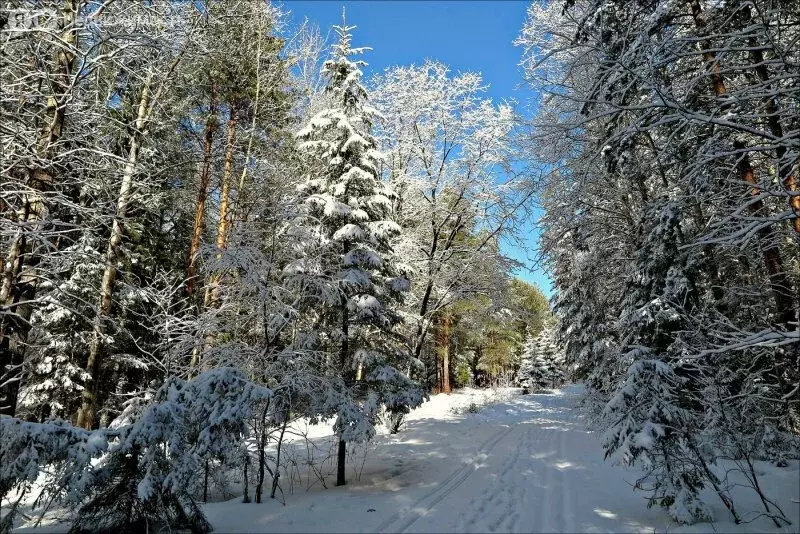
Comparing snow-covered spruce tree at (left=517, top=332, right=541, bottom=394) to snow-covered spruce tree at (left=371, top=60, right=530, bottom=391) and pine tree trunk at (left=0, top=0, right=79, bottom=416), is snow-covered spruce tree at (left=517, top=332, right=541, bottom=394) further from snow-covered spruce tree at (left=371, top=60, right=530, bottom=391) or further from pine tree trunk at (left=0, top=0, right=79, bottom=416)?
pine tree trunk at (left=0, top=0, right=79, bottom=416)

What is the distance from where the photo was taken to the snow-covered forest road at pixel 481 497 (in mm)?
5883

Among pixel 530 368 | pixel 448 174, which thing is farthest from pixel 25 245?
pixel 530 368

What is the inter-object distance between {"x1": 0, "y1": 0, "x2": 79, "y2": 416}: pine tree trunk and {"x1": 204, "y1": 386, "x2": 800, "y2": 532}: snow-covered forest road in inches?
133

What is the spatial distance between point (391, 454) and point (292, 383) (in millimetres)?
5136

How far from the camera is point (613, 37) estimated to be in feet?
21.5

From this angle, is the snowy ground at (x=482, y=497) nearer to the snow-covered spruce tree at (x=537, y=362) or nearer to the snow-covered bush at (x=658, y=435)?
the snow-covered bush at (x=658, y=435)

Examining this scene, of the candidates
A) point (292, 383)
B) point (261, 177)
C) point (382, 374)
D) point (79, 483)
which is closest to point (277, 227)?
point (292, 383)

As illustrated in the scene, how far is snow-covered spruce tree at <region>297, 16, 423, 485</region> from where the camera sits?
8461mm

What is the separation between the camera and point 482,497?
7.20 meters

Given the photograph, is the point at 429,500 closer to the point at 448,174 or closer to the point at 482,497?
the point at 482,497

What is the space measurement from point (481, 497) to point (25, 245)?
25.3 feet

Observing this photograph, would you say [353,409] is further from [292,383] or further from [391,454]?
[391,454]

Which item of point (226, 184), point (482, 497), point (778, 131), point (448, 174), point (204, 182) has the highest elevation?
point (448, 174)

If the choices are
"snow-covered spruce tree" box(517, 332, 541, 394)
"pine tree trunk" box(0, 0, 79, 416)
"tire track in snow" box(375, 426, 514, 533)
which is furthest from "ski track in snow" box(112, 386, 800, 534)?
"snow-covered spruce tree" box(517, 332, 541, 394)
